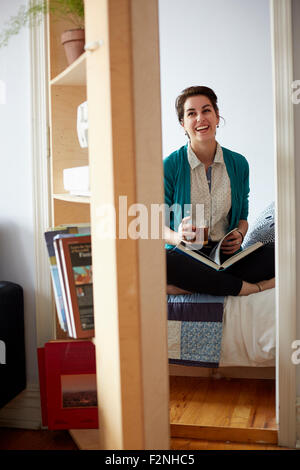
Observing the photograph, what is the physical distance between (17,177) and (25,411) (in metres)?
0.89

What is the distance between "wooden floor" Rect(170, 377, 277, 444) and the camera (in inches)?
76.4

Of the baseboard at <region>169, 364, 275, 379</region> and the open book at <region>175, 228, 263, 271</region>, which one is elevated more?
the open book at <region>175, 228, 263, 271</region>

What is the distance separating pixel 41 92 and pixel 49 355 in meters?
0.94

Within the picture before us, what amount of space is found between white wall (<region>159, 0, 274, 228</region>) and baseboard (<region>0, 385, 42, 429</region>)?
5.53 ft

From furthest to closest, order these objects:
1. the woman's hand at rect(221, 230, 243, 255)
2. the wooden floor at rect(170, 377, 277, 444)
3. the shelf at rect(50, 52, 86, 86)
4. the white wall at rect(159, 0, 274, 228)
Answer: the white wall at rect(159, 0, 274, 228) → the woman's hand at rect(221, 230, 243, 255) → the wooden floor at rect(170, 377, 277, 444) → the shelf at rect(50, 52, 86, 86)

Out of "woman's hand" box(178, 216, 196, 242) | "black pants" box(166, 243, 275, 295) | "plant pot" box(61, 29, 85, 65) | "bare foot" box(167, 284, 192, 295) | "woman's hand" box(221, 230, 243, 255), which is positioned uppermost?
"plant pot" box(61, 29, 85, 65)

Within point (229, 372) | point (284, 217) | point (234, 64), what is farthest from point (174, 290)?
point (234, 64)

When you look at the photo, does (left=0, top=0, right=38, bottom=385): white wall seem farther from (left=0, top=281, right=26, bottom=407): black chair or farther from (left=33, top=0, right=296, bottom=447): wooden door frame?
(left=33, top=0, right=296, bottom=447): wooden door frame

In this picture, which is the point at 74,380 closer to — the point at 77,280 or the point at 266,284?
the point at 77,280

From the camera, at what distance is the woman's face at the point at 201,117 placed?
2.68 meters

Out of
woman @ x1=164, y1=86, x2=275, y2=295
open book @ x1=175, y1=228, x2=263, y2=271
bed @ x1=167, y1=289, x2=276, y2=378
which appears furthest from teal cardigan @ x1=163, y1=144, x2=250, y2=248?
bed @ x1=167, y1=289, x2=276, y2=378

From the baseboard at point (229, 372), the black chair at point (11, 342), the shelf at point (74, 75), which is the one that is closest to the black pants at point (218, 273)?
the baseboard at point (229, 372)

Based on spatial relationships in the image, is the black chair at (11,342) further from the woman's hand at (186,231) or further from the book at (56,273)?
the woman's hand at (186,231)

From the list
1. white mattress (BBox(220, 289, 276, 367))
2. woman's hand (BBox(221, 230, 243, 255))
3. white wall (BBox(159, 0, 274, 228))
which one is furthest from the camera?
white wall (BBox(159, 0, 274, 228))
